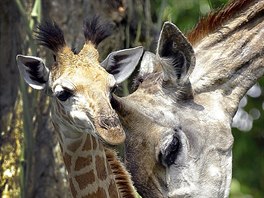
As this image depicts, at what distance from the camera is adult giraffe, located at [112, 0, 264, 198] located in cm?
496

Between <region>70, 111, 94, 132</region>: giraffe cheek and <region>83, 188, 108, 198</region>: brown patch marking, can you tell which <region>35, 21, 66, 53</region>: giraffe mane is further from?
<region>83, 188, 108, 198</region>: brown patch marking

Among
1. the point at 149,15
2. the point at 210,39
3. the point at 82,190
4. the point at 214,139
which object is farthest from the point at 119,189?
the point at 149,15

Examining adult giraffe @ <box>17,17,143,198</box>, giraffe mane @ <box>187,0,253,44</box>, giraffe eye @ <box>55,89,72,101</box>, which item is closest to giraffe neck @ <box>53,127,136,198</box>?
adult giraffe @ <box>17,17,143,198</box>

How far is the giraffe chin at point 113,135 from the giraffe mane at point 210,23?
103 cm

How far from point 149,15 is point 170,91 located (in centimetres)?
218

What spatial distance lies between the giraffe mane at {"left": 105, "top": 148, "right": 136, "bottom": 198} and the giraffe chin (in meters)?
0.50

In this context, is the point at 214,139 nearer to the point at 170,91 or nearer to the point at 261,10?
the point at 170,91

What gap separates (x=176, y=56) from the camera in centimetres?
506

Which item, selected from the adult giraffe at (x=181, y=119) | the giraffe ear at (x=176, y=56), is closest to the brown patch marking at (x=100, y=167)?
the adult giraffe at (x=181, y=119)

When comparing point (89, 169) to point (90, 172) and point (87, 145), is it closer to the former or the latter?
point (90, 172)

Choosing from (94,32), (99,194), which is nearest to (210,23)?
(94,32)

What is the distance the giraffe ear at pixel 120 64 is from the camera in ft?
17.0

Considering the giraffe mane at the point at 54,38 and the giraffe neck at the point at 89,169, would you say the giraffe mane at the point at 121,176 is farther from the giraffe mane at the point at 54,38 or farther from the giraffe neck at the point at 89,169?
the giraffe mane at the point at 54,38

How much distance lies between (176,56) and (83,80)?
500 millimetres
